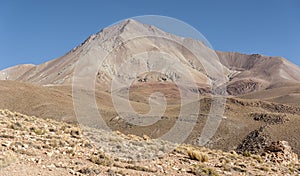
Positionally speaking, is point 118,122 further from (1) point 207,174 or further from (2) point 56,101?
(1) point 207,174

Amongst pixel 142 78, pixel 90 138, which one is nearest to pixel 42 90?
pixel 90 138

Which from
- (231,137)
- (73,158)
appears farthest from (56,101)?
(73,158)

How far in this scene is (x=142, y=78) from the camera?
636ft

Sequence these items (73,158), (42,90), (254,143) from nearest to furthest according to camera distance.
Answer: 1. (73,158)
2. (254,143)
3. (42,90)

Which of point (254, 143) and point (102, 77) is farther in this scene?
point (102, 77)

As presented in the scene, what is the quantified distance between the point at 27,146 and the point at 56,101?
6749cm

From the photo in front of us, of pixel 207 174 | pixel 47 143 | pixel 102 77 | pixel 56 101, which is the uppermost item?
pixel 102 77

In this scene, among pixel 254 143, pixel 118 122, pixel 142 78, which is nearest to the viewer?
pixel 254 143

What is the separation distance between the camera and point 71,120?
59094 mm

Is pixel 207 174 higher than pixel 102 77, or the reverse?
pixel 102 77

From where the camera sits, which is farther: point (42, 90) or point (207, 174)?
point (42, 90)

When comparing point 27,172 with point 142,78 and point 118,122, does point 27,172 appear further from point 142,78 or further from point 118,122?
point 142,78

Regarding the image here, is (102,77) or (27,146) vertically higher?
(102,77)

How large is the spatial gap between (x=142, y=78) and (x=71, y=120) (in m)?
135
